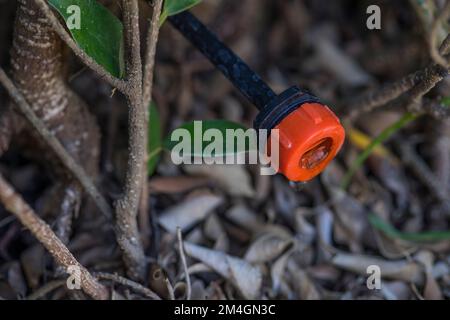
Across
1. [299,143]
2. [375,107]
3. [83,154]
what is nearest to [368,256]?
[375,107]

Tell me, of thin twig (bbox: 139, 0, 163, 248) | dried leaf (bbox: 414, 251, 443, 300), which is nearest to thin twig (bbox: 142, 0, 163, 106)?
thin twig (bbox: 139, 0, 163, 248)

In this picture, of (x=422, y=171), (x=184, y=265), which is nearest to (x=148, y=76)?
(x=184, y=265)

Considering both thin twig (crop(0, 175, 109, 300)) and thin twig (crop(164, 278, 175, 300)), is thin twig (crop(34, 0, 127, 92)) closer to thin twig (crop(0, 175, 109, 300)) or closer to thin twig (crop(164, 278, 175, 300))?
thin twig (crop(0, 175, 109, 300))

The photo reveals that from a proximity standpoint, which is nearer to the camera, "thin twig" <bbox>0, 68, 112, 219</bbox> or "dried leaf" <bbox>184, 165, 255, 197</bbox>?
"thin twig" <bbox>0, 68, 112, 219</bbox>

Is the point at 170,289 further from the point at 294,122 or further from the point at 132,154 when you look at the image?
the point at 294,122

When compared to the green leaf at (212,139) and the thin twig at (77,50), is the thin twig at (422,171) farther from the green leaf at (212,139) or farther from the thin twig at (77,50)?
the thin twig at (77,50)

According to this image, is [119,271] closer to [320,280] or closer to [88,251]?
[88,251]
